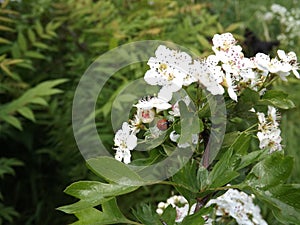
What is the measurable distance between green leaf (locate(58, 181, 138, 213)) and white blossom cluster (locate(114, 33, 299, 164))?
0.11 meters

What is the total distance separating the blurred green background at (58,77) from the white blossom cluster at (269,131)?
1.37 m

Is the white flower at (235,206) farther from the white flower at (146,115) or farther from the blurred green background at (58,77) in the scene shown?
the blurred green background at (58,77)

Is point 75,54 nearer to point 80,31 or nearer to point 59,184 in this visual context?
point 80,31

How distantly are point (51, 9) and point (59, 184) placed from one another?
855mm

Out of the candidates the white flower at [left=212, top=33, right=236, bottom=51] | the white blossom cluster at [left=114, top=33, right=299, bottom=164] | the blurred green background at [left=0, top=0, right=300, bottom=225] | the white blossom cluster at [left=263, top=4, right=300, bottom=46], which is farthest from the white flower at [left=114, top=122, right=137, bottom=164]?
the white blossom cluster at [left=263, top=4, right=300, bottom=46]

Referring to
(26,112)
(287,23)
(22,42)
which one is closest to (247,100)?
(26,112)

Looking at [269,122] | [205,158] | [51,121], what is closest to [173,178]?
[205,158]

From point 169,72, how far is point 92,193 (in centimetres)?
24

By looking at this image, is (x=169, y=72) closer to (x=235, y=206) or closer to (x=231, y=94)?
(x=231, y=94)

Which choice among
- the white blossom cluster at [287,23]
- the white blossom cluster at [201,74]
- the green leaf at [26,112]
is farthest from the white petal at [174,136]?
the white blossom cluster at [287,23]

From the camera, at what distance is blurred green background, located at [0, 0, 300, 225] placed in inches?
104

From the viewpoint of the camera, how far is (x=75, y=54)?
2.89 m

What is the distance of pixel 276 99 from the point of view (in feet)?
3.64

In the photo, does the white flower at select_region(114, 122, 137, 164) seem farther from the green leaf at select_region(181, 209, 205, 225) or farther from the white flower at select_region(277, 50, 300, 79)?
the white flower at select_region(277, 50, 300, 79)
